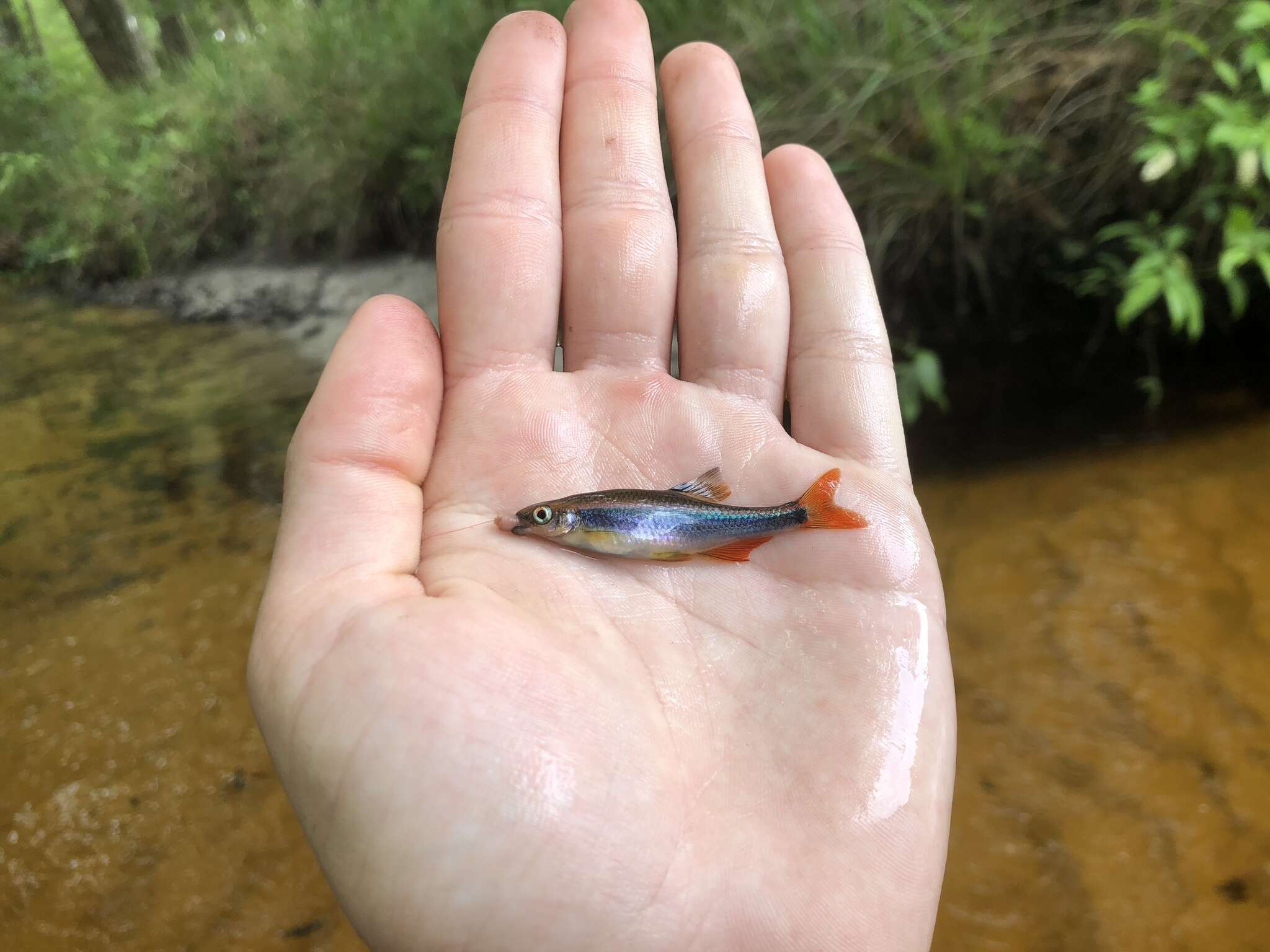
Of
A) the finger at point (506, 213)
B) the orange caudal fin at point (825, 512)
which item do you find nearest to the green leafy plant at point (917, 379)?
the orange caudal fin at point (825, 512)

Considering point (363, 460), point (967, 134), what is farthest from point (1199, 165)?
point (363, 460)

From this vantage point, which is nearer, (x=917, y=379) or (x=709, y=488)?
(x=709, y=488)

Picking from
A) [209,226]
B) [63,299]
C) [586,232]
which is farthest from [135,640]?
[63,299]

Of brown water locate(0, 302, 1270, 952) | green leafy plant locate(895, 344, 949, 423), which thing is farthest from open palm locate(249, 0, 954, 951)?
green leafy plant locate(895, 344, 949, 423)

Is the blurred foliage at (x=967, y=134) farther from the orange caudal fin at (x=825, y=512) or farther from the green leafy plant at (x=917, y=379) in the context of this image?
the orange caudal fin at (x=825, y=512)

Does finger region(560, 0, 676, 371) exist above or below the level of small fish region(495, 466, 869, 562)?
above

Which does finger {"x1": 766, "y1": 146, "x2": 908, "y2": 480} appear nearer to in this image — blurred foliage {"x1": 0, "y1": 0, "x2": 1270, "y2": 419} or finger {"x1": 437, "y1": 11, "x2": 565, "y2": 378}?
finger {"x1": 437, "y1": 11, "x2": 565, "y2": 378}

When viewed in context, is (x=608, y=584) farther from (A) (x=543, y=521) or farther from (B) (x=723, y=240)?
(B) (x=723, y=240)
